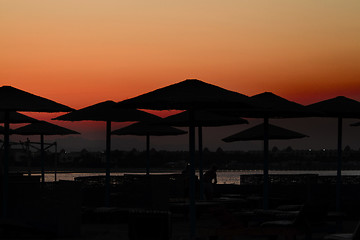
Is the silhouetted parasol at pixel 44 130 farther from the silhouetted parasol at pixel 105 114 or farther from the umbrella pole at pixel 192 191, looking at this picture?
the umbrella pole at pixel 192 191

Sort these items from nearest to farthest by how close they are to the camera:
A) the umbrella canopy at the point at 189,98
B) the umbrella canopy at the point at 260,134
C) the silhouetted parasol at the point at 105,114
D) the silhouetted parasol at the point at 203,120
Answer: the umbrella canopy at the point at 189,98 → the silhouetted parasol at the point at 105,114 → the silhouetted parasol at the point at 203,120 → the umbrella canopy at the point at 260,134

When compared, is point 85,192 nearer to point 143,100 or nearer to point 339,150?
point 339,150

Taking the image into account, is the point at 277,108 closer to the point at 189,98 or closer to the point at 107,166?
the point at 189,98

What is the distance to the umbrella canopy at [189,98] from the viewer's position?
11.2m

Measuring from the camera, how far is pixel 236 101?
11.3 m

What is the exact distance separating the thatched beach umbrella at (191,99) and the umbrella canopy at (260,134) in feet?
25.3

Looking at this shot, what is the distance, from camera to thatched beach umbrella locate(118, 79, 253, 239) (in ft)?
36.9

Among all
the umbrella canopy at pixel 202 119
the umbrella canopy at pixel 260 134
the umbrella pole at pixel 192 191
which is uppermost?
the umbrella canopy at pixel 202 119

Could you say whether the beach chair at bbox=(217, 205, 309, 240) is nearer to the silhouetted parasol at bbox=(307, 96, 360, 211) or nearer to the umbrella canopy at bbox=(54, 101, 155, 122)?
the silhouetted parasol at bbox=(307, 96, 360, 211)

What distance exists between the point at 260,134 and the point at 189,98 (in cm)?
905

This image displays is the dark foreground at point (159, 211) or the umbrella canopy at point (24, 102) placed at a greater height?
the umbrella canopy at point (24, 102)

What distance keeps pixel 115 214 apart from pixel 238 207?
3.13m

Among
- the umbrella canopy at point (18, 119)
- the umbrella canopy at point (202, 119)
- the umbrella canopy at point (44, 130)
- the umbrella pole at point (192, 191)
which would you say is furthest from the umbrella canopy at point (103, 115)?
the umbrella canopy at point (44, 130)

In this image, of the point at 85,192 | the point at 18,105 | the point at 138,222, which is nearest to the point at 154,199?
the point at 85,192
